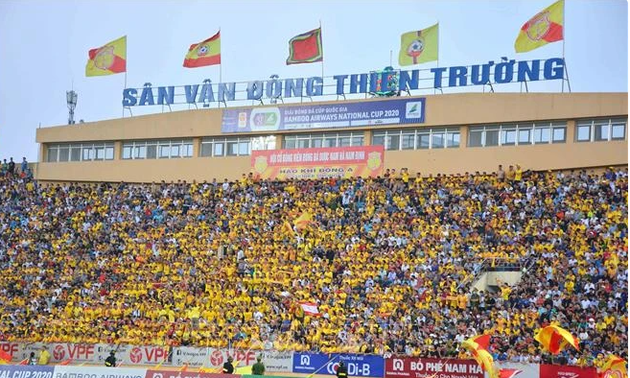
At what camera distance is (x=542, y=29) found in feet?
160

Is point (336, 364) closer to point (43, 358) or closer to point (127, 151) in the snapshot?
point (43, 358)

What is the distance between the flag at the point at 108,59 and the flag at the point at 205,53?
362 cm

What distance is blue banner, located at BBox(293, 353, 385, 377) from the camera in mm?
37844

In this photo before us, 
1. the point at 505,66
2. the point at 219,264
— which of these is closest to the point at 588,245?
the point at 505,66

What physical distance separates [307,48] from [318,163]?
5.25 m

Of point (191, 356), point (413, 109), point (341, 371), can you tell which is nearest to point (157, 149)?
point (413, 109)

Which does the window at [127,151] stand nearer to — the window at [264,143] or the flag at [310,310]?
the window at [264,143]

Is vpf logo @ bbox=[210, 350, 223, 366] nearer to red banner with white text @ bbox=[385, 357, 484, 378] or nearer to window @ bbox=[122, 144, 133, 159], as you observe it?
red banner with white text @ bbox=[385, 357, 484, 378]

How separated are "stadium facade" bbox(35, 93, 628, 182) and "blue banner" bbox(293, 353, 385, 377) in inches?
559

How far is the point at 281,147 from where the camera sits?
5481cm

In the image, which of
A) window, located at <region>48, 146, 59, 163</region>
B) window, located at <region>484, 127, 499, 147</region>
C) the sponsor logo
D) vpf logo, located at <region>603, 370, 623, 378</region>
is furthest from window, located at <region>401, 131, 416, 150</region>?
vpf logo, located at <region>603, 370, 623, 378</region>

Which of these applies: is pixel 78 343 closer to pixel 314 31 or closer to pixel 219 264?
pixel 219 264

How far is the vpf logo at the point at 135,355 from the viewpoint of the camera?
42597 mm

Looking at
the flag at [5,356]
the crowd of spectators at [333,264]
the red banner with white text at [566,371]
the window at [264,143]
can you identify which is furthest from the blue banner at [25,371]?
the window at [264,143]
